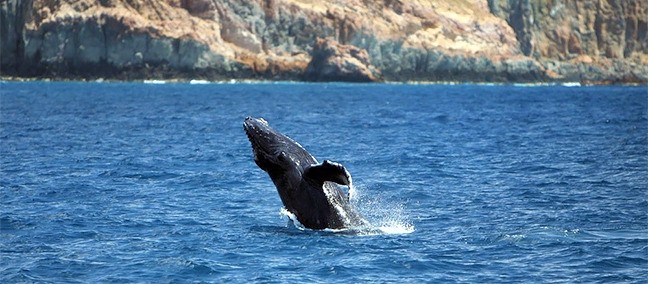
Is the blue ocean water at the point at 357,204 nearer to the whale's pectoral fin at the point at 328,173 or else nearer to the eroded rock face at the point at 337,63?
the whale's pectoral fin at the point at 328,173

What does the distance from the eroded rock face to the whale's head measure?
5963 inches

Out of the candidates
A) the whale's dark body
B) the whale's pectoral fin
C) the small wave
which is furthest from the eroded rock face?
the whale's pectoral fin

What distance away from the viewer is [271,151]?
20109mm

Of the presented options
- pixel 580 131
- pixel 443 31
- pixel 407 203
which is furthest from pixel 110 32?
pixel 407 203

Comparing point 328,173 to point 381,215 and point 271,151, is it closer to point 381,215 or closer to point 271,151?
point 271,151

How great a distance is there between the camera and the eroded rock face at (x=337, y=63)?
172250 mm

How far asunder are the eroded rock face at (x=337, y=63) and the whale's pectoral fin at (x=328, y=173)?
15229 centimetres

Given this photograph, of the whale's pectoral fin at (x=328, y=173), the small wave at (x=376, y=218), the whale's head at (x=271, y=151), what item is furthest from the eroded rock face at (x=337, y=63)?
the whale's pectoral fin at (x=328, y=173)

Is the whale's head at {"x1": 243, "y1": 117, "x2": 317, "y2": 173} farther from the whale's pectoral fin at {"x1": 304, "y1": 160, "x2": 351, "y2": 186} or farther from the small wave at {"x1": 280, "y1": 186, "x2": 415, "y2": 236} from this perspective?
the small wave at {"x1": 280, "y1": 186, "x2": 415, "y2": 236}

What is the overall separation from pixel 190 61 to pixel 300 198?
151m

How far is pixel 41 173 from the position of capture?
1314 inches

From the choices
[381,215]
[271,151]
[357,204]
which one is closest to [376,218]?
[381,215]

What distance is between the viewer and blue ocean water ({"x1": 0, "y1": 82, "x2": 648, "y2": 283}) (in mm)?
18484

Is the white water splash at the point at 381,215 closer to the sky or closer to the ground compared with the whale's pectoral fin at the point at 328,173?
closer to the ground
